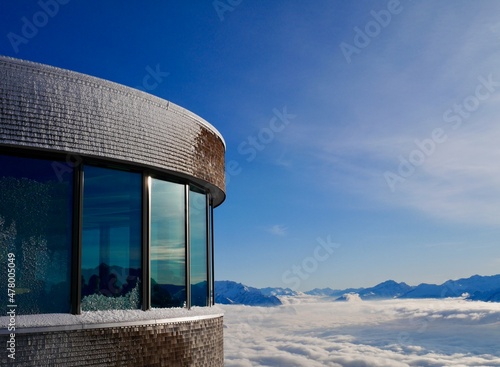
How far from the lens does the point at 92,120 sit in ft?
24.8

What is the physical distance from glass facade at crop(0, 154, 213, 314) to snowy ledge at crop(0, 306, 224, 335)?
4.1 inches

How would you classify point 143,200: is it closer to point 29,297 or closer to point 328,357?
point 29,297

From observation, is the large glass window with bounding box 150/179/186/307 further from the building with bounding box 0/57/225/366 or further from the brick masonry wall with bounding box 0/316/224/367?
the brick masonry wall with bounding box 0/316/224/367

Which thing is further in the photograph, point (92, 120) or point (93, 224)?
point (92, 120)

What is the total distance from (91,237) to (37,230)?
0.72m

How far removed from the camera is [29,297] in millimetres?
6715

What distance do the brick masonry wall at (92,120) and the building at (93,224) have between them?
2 cm

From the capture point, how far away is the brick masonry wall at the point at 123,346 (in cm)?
658

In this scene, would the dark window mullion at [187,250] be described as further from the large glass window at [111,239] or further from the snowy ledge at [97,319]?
the large glass window at [111,239]

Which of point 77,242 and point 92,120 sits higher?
point 92,120

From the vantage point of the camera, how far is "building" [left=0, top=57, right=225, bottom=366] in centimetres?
676

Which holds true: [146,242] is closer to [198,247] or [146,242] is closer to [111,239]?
[111,239]

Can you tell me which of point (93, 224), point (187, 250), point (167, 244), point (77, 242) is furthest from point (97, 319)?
point (187, 250)

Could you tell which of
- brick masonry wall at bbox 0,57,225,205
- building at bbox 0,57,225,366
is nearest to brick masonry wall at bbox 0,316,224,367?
building at bbox 0,57,225,366
